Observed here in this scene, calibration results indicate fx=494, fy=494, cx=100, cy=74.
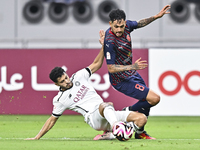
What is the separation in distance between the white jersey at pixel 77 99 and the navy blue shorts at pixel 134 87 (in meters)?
0.49

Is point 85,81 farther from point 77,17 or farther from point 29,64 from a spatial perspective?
point 77,17

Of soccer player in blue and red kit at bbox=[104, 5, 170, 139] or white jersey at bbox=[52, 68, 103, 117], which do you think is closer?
soccer player in blue and red kit at bbox=[104, 5, 170, 139]

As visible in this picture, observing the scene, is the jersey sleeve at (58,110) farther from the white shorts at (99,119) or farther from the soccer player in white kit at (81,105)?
the white shorts at (99,119)

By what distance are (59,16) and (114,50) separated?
39.5ft

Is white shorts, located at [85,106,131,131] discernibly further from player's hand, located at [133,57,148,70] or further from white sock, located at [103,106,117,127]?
player's hand, located at [133,57,148,70]

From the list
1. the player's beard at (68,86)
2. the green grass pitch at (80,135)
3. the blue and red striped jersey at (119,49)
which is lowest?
the green grass pitch at (80,135)

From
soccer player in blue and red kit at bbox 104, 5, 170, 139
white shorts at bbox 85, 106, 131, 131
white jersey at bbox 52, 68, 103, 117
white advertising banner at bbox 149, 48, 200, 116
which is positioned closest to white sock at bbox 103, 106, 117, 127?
white shorts at bbox 85, 106, 131, 131

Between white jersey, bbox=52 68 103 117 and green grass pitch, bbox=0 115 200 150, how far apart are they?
0.46m

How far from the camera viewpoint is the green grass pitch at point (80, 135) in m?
6.13

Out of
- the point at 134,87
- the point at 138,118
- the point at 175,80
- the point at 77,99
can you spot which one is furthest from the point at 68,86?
the point at 175,80

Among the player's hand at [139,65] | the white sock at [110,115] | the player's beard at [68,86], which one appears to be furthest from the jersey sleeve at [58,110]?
the player's hand at [139,65]

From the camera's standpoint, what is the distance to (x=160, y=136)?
8023 mm

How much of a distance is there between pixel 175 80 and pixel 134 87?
14.6 ft

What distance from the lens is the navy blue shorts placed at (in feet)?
23.6
